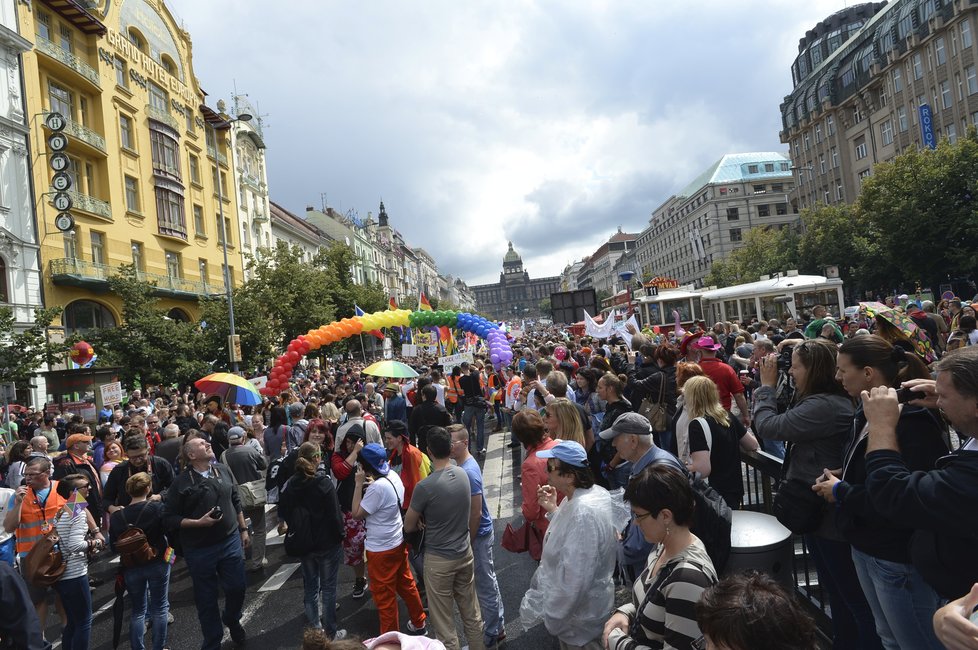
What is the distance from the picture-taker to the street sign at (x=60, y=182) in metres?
23.2

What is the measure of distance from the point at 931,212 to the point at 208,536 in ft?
115

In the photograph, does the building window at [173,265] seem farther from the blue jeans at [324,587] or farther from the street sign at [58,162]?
the blue jeans at [324,587]

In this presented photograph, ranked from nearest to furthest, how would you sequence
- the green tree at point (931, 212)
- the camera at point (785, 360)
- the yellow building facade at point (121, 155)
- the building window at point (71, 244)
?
the camera at point (785, 360) < the yellow building facade at point (121, 155) < the building window at point (71, 244) < the green tree at point (931, 212)

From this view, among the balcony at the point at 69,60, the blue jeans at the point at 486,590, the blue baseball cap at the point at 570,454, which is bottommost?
the blue jeans at the point at 486,590

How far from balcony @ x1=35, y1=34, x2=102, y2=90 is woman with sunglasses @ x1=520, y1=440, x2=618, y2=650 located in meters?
29.5

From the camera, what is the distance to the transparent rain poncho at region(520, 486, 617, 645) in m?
3.33

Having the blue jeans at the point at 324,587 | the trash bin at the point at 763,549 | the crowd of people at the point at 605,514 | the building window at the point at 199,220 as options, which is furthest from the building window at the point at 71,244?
the trash bin at the point at 763,549

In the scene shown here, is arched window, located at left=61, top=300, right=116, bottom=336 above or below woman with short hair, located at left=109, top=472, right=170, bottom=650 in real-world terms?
above

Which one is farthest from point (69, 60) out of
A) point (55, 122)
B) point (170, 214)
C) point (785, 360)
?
point (785, 360)

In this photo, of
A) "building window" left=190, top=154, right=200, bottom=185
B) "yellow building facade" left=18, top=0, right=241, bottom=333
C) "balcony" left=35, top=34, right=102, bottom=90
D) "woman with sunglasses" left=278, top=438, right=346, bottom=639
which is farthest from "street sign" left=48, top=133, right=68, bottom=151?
"woman with sunglasses" left=278, top=438, right=346, bottom=639

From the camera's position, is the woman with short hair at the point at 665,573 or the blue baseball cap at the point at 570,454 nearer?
the woman with short hair at the point at 665,573

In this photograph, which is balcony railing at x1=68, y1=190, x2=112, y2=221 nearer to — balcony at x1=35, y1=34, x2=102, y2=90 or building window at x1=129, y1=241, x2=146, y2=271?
building window at x1=129, y1=241, x2=146, y2=271

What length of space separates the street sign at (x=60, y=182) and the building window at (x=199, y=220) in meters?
11.8

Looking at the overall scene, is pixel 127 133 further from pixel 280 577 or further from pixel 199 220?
pixel 280 577
